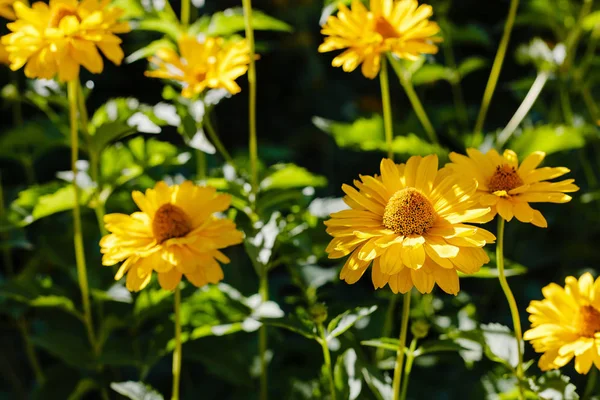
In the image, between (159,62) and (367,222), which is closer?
(367,222)

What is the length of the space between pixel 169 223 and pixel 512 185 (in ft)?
1.60

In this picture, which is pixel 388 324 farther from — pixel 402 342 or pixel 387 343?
pixel 402 342

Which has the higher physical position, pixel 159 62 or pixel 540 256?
pixel 159 62

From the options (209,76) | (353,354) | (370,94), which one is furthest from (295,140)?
(353,354)

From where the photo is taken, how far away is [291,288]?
200 centimetres

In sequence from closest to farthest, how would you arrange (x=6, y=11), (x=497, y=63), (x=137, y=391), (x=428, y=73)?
(x=137, y=391)
(x=6, y=11)
(x=497, y=63)
(x=428, y=73)

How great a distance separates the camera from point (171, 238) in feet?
2.99

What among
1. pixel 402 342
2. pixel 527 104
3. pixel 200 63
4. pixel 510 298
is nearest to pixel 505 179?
pixel 510 298

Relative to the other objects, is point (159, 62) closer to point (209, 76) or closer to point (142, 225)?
point (209, 76)

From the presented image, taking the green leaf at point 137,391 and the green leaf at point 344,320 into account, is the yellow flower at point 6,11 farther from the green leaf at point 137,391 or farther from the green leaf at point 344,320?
the green leaf at point 344,320

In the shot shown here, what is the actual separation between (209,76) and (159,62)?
0.13 m

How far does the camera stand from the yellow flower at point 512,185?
0.83 m

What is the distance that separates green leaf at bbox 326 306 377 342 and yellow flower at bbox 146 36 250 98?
17.9 inches

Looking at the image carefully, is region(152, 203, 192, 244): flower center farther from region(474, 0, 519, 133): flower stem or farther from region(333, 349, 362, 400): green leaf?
region(474, 0, 519, 133): flower stem
